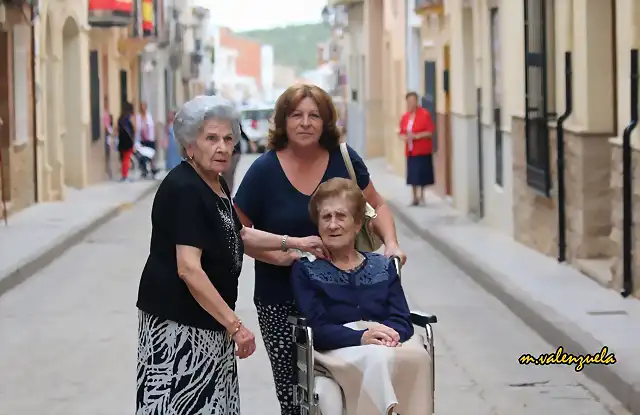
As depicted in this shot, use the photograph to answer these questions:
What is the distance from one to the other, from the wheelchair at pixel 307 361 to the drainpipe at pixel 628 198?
19.1 feet

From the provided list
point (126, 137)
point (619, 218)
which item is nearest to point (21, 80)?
point (126, 137)

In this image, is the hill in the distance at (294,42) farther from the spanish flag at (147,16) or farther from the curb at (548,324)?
the curb at (548,324)

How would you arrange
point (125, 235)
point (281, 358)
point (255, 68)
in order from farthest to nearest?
1. point (255, 68)
2. point (125, 235)
3. point (281, 358)

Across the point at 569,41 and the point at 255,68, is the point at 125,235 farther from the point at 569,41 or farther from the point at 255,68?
the point at 255,68

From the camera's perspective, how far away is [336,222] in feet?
17.6

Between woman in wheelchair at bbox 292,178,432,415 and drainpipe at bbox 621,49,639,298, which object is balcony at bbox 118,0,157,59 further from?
woman in wheelchair at bbox 292,178,432,415

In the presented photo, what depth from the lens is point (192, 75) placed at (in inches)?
2758

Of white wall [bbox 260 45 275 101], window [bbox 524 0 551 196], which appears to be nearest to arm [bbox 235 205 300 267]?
window [bbox 524 0 551 196]

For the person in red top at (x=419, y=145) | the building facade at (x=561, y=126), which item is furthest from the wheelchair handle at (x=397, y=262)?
the person in red top at (x=419, y=145)

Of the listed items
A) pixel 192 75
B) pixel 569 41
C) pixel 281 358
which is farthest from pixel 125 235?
pixel 192 75

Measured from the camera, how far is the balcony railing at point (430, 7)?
23734 mm

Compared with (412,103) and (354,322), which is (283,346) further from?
(412,103)

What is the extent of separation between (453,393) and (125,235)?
11.9m

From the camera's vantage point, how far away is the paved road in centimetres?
820
